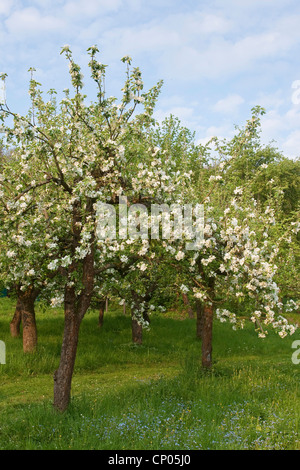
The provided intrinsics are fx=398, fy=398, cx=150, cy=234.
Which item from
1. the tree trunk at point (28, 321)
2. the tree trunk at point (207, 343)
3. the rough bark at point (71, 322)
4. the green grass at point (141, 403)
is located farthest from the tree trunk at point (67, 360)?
the tree trunk at point (28, 321)

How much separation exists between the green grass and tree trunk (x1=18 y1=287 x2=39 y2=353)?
1.48 feet

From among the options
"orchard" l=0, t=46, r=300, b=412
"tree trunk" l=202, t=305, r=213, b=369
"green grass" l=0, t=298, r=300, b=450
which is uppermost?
"orchard" l=0, t=46, r=300, b=412

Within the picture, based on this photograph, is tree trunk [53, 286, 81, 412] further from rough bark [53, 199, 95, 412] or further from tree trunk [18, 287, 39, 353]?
tree trunk [18, 287, 39, 353]

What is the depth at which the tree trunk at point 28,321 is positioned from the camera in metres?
18.3

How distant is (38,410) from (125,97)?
318 inches

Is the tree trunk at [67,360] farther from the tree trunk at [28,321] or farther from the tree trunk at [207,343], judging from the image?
the tree trunk at [28,321]

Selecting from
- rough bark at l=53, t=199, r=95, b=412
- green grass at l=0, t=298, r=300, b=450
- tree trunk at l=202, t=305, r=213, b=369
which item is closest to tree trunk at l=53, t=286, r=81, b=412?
rough bark at l=53, t=199, r=95, b=412

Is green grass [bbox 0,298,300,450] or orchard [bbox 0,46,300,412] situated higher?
orchard [bbox 0,46,300,412]

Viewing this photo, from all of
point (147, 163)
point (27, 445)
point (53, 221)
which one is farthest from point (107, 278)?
point (27, 445)

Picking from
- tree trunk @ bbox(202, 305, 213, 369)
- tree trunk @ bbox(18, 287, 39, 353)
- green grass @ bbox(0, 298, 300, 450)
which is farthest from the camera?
tree trunk @ bbox(18, 287, 39, 353)

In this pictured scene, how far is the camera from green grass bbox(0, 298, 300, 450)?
8266mm

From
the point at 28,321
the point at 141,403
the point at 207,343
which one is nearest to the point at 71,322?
the point at 141,403

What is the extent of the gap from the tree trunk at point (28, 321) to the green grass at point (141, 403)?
45 cm
